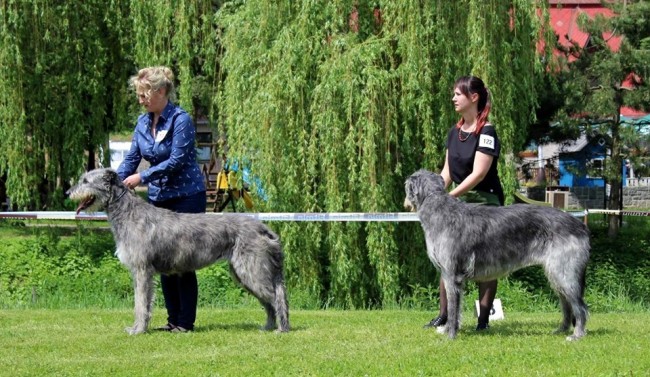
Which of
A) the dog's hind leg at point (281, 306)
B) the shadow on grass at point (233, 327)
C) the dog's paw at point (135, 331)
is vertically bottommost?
the shadow on grass at point (233, 327)

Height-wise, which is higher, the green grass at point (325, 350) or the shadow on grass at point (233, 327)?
the green grass at point (325, 350)

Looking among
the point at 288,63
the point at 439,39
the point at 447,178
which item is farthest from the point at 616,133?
the point at 447,178

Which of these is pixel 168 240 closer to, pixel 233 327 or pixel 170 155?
pixel 170 155

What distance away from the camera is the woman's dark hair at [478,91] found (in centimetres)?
725

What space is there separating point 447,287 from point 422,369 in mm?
1118

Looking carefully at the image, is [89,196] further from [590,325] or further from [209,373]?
[590,325]

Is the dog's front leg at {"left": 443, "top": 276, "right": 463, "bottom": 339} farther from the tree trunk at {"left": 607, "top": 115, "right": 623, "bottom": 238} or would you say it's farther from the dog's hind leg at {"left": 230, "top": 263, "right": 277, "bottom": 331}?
the tree trunk at {"left": 607, "top": 115, "right": 623, "bottom": 238}

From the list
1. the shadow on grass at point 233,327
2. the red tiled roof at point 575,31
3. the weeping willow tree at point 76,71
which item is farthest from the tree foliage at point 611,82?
the shadow on grass at point 233,327

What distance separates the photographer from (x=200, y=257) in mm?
7473

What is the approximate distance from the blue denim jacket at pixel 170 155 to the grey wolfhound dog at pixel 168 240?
0.76 ft

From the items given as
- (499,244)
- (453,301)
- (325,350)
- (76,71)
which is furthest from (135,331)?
(76,71)

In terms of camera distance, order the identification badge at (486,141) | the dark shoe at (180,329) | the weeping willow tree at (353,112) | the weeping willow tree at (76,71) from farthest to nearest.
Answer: the weeping willow tree at (76,71) < the weeping willow tree at (353,112) < the dark shoe at (180,329) < the identification badge at (486,141)

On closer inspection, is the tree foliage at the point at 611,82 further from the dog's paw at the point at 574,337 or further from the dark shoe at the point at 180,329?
the dark shoe at the point at 180,329

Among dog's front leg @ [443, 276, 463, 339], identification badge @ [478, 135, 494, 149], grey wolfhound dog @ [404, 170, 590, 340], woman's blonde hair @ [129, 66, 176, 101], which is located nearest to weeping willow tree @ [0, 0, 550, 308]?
woman's blonde hair @ [129, 66, 176, 101]
